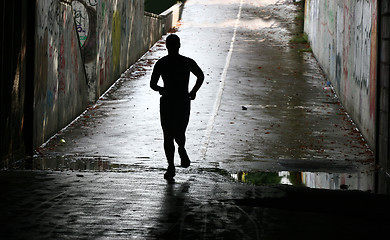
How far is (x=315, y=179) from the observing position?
35.5ft

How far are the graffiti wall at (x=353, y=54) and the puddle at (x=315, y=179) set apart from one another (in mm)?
2253

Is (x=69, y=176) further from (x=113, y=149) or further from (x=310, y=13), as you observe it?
(x=310, y=13)

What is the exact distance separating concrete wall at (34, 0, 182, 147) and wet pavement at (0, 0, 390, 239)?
0.48 meters

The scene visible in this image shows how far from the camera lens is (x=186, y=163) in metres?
10.0

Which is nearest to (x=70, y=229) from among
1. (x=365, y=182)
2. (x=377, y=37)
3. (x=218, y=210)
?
(x=218, y=210)

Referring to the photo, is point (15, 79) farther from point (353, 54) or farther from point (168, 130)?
point (353, 54)

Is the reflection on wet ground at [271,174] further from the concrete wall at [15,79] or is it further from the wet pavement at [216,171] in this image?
the concrete wall at [15,79]

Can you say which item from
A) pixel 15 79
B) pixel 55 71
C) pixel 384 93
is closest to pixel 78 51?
pixel 55 71

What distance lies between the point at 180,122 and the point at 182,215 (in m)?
2.58

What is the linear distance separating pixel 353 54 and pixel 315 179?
632 cm

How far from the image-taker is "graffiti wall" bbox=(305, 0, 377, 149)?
13.5 m

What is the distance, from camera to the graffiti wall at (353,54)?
13523 mm

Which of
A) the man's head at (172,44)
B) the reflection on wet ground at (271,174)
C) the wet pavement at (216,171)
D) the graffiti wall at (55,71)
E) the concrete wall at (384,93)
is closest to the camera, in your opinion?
the wet pavement at (216,171)

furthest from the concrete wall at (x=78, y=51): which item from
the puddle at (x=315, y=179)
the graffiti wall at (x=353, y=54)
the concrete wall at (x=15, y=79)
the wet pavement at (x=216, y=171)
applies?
the graffiti wall at (x=353, y=54)
